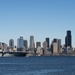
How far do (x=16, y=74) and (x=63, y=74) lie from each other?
39.8 ft

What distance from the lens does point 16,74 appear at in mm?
111312

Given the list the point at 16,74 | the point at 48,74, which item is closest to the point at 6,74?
the point at 16,74

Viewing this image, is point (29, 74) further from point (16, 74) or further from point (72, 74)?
point (72, 74)

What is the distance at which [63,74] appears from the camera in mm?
112375

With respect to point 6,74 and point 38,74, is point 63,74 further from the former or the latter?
point 6,74

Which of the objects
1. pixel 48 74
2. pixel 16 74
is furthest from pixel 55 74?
pixel 16 74

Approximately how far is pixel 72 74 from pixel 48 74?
20.6 ft

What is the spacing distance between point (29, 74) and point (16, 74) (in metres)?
3.45

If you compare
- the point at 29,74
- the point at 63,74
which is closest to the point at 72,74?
the point at 63,74

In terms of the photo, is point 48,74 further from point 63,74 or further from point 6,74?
point 6,74

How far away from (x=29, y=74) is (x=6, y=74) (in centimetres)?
594

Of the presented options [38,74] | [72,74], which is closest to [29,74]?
[38,74]

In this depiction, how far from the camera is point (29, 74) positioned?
112 m

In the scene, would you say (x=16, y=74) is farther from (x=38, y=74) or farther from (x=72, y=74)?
(x=72, y=74)
